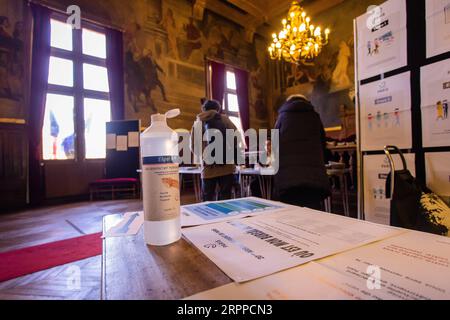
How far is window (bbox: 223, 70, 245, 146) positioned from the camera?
332 inches

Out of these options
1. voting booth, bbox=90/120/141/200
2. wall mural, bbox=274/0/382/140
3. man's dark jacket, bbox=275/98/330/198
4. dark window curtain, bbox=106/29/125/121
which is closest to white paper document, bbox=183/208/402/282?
man's dark jacket, bbox=275/98/330/198

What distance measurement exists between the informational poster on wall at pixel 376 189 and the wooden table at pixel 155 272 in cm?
187

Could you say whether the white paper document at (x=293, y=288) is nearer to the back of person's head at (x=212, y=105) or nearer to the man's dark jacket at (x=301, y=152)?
the man's dark jacket at (x=301, y=152)

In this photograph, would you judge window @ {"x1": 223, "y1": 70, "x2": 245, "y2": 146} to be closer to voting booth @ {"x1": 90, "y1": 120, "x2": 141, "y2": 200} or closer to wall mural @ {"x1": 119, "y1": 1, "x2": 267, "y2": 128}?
wall mural @ {"x1": 119, "y1": 1, "x2": 267, "y2": 128}

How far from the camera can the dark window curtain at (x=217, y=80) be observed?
7.81m

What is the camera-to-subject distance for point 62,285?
1.64 meters

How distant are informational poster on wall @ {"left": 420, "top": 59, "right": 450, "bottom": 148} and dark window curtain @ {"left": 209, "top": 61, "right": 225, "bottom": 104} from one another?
6691mm

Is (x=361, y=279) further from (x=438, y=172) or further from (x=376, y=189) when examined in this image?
(x=376, y=189)

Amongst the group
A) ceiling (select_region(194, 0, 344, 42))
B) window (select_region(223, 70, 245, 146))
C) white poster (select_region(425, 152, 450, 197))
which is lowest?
white poster (select_region(425, 152, 450, 197))
